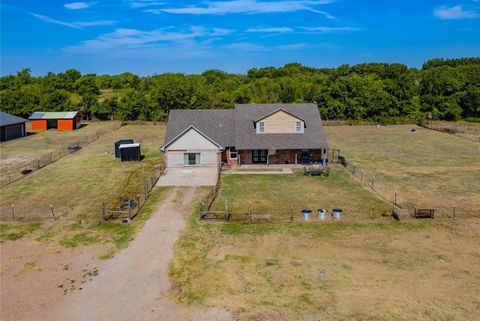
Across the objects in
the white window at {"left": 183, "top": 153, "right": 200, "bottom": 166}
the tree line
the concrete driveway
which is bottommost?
the concrete driveway

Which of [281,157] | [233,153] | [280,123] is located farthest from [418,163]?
[233,153]

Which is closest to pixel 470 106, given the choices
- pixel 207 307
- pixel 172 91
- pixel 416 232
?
pixel 172 91

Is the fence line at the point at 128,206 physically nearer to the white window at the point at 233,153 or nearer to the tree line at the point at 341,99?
the white window at the point at 233,153

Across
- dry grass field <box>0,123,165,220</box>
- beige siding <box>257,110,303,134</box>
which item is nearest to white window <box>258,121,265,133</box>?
beige siding <box>257,110,303,134</box>

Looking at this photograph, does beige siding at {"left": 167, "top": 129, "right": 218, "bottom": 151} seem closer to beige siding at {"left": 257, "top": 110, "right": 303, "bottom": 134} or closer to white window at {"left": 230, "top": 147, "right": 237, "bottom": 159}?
white window at {"left": 230, "top": 147, "right": 237, "bottom": 159}

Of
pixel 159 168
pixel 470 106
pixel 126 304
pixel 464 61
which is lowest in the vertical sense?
pixel 126 304

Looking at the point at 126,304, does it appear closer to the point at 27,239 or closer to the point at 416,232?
the point at 27,239

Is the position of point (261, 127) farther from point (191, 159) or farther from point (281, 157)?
point (191, 159)
